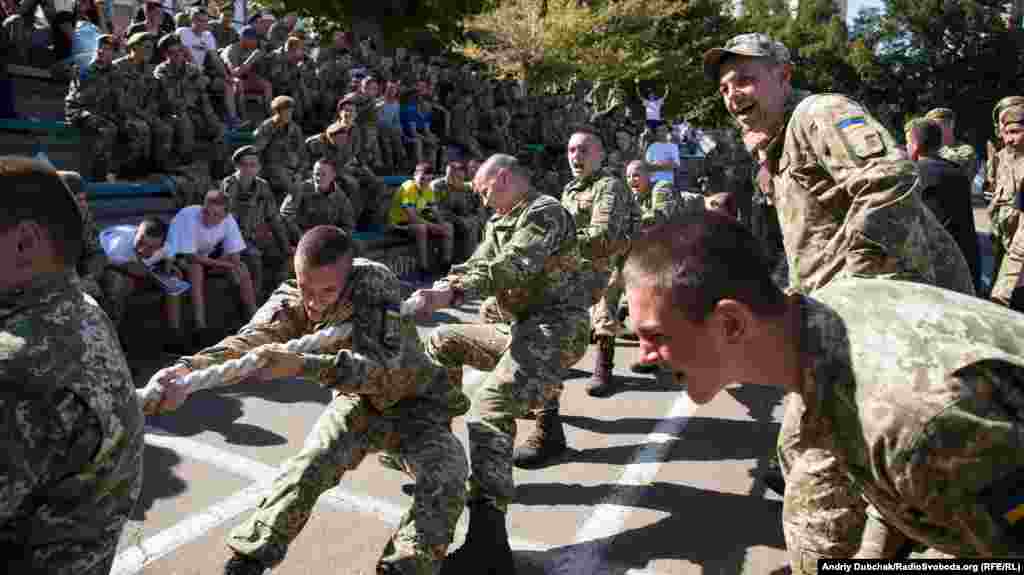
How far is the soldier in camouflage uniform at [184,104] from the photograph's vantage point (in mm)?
9352

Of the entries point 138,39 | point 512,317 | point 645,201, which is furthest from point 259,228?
point 512,317

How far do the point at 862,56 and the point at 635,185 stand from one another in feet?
90.3

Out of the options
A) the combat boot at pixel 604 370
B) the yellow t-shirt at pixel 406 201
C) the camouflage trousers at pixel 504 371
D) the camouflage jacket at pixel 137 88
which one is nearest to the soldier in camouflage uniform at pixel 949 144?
the combat boot at pixel 604 370

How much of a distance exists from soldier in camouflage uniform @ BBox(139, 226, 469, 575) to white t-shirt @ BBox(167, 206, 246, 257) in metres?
3.93

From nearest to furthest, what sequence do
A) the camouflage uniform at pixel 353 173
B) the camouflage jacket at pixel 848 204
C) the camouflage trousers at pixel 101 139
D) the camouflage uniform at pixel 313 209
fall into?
the camouflage jacket at pixel 848 204 < the camouflage trousers at pixel 101 139 < the camouflage uniform at pixel 313 209 < the camouflage uniform at pixel 353 173

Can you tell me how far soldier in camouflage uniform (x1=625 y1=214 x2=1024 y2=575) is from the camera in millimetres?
1440

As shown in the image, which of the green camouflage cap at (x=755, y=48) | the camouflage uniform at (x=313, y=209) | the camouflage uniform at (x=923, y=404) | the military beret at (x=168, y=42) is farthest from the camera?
the military beret at (x=168, y=42)

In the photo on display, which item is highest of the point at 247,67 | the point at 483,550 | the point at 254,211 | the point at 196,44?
the point at 196,44

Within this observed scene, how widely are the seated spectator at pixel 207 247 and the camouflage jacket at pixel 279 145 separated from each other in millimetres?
1998

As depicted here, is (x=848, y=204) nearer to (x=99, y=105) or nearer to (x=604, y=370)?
(x=604, y=370)

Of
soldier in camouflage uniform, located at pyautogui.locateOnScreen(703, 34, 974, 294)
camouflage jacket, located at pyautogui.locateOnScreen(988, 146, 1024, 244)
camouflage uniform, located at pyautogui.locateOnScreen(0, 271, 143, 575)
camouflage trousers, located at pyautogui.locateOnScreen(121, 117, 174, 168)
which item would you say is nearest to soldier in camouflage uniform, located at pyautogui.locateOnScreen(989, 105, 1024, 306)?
camouflage jacket, located at pyautogui.locateOnScreen(988, 146, 1024, 244)

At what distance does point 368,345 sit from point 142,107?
7098 millimetres

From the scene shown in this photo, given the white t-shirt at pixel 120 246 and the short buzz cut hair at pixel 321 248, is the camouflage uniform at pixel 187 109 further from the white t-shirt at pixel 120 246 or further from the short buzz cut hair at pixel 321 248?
the short buzz cut hair at pixel 321 248

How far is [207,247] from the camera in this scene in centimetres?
735
